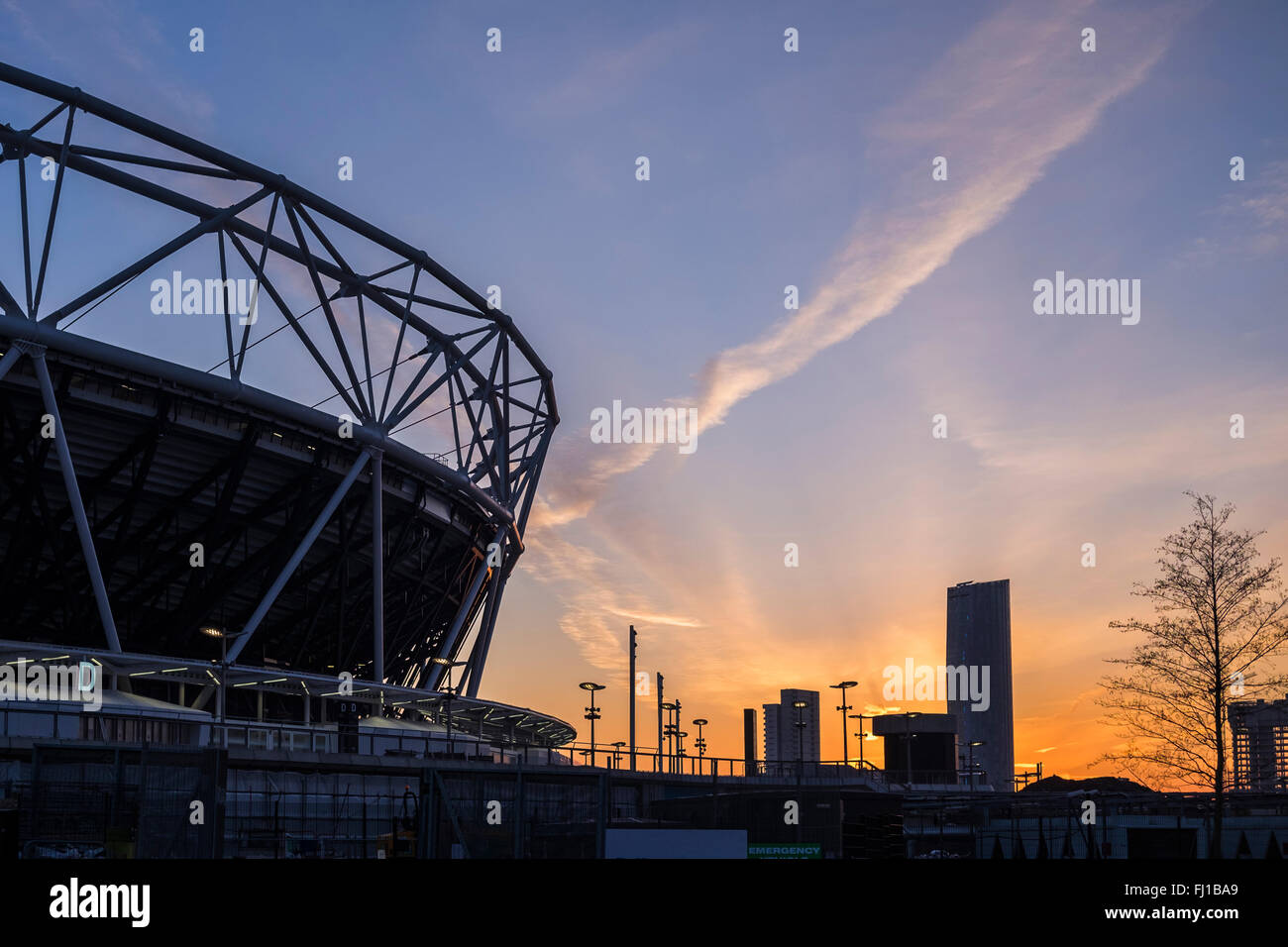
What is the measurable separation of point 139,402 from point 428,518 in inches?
663

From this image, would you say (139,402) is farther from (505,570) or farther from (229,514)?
(505,570)

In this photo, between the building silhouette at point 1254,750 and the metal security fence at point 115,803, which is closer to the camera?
the metal security fence at point 115,803

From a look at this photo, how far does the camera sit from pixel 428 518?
5959 centimetres

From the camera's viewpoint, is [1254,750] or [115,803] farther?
[1254,750]

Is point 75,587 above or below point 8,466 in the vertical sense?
below

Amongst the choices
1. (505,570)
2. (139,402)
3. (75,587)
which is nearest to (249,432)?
(139,402)

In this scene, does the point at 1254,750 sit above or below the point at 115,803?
below

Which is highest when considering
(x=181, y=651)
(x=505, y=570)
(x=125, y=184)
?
(x=125, y=184)

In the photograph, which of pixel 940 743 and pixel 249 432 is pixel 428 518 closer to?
pixel 249 432

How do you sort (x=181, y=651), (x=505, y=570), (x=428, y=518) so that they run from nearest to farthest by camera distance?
(x=181, y=651) < (x=428, y=518) < (x=505, y=570)

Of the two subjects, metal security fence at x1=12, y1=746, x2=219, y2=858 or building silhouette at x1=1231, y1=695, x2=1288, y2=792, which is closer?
metal security fence at x1=12, y1=746, x2=219, y2=858
